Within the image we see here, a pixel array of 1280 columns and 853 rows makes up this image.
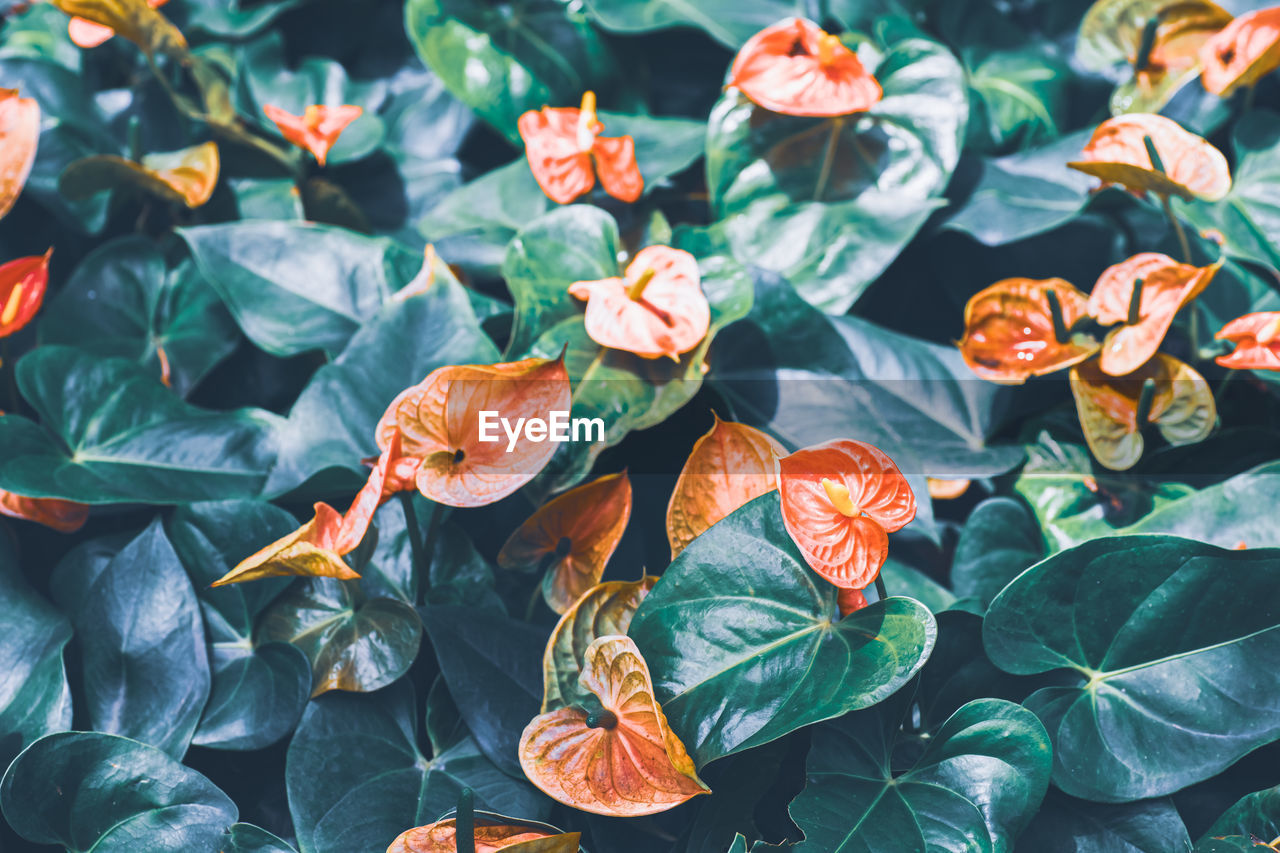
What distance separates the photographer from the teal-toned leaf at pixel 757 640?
0.56 meters

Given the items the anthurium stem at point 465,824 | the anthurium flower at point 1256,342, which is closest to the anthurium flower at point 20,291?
the anthurium stem at point 465,824

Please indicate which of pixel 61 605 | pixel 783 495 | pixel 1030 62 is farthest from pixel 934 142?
pixel 61 605

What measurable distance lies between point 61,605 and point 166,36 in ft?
1.99

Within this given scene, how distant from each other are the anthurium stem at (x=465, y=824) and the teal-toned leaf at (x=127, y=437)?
36 cm

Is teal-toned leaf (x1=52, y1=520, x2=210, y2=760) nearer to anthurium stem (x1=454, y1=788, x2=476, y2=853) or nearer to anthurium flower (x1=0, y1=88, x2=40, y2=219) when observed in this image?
anthurium stem (x1=454, y1=788, x2=476, y2=853)

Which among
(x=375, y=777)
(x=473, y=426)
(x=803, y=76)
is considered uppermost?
(x=803, y=76)

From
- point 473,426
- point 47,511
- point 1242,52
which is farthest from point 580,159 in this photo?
point 1242,52

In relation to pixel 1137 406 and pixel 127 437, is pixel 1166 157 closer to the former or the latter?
pixel 1137 406

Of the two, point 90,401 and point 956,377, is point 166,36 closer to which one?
point 90,401

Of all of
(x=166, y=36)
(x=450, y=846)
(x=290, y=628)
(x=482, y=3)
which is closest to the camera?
(x=450, y=846)

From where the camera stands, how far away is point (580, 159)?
0.85m

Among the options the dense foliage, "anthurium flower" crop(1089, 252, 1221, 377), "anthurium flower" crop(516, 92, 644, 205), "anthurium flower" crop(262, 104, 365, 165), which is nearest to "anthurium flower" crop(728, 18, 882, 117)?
the dense foliage

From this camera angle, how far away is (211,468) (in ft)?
2.52

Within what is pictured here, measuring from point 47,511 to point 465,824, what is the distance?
47 centimetres
